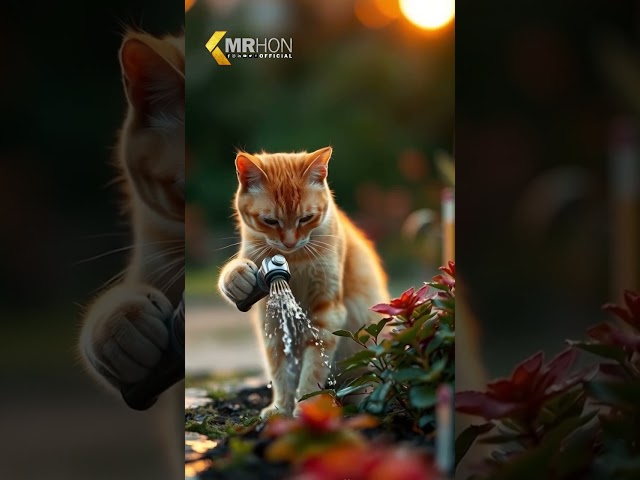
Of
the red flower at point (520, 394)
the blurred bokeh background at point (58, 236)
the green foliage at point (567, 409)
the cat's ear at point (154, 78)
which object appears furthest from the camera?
the blurred bokeh background at point (58, 236)

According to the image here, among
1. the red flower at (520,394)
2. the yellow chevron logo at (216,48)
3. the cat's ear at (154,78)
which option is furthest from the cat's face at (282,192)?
the red flower at (520,394)

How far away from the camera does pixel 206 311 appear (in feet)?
4.73

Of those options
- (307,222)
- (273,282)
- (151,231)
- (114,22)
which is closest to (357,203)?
(307,222)

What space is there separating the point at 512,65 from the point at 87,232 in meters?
1.05

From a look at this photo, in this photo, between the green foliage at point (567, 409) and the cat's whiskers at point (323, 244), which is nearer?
the green foliage at point (567, 409)

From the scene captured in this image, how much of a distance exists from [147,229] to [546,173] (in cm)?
92

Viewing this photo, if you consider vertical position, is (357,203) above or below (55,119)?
below

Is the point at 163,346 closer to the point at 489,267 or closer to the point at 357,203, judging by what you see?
the point at 357,203

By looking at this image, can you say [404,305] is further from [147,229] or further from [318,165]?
[147,229]

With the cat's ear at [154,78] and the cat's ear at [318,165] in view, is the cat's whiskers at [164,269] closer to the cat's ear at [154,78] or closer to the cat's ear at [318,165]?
the cat's ear at [154,78]

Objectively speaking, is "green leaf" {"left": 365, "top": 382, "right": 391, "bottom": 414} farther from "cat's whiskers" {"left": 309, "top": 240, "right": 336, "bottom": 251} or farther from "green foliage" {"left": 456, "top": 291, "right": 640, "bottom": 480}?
"cat's whiskers" {"left": 309, "top": 240, "right": 336, "bottom": 251}

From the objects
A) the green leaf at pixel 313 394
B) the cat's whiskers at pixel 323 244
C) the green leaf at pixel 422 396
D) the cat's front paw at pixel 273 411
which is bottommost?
the cat's front paw at pixel 273 411

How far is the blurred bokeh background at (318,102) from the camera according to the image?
1.41m

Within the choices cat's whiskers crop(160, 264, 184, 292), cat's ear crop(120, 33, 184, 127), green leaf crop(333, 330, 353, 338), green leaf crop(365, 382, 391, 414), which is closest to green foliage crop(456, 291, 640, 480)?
green leaf crop(365, 382, 391, 414)
